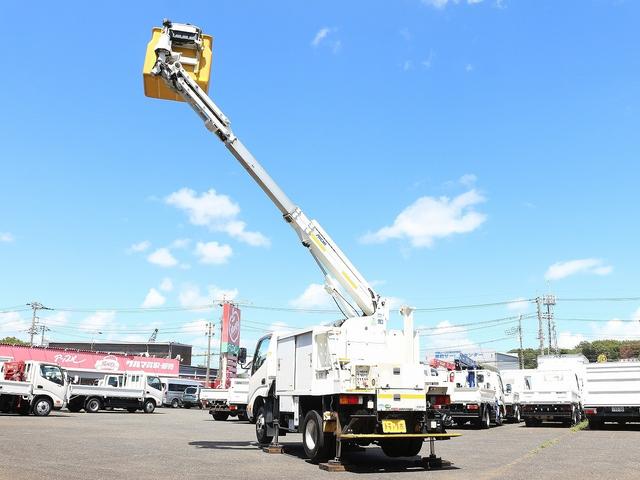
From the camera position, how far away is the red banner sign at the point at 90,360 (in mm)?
49228

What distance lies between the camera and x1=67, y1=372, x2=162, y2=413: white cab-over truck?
33969mm

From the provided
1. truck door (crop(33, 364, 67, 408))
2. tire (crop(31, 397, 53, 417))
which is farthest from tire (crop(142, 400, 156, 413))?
tire (crop(31, 397, 53, 417))

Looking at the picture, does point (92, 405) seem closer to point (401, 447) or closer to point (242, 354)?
point (242, 354)

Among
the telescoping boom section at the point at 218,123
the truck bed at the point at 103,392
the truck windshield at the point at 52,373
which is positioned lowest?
the truck bed at the point at 103,392

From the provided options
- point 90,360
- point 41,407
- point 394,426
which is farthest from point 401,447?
point 90,360

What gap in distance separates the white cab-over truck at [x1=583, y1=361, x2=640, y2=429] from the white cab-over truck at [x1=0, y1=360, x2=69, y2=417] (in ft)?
76.0

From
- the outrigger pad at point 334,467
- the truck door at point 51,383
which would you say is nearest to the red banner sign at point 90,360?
the truck door at point 51,383

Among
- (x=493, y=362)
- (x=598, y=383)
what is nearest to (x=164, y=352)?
(x=493, y=362)

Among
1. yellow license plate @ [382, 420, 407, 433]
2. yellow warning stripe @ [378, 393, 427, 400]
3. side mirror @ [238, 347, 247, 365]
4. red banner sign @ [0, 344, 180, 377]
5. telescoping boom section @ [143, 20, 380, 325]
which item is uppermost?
telescoping boom section @ [143, 20, 380, 325]

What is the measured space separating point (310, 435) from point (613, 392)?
51.1 feet

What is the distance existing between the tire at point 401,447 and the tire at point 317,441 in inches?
62.4

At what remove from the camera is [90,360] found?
2128 inches

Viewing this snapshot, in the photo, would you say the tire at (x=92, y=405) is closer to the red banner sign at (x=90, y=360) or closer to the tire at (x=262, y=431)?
the red banner sign at (x=90, y=360)

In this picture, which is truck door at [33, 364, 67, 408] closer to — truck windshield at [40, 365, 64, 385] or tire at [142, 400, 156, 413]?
truck windshield at [40, 365, 64, 385]
